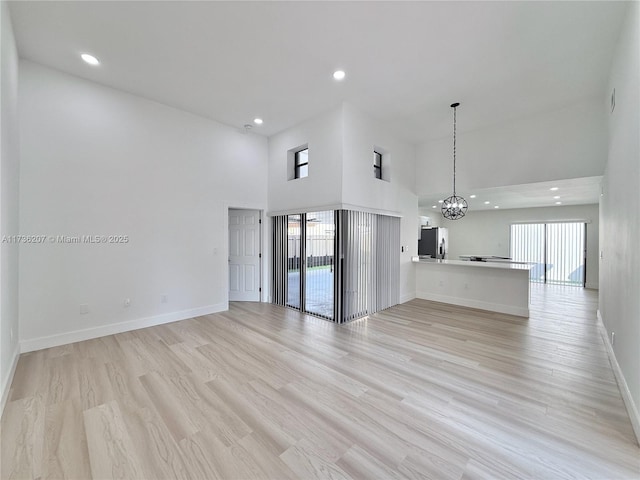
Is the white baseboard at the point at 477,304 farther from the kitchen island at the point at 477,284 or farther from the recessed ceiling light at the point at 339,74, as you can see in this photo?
the recessed ceiling light at the point at 339,74

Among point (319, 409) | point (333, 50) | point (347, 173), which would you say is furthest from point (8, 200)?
point (347, 173)

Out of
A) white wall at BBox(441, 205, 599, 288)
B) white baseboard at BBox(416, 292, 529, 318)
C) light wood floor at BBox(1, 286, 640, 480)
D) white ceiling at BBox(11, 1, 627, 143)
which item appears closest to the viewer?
light wood floor at BBox(1, 286, 640, 480)

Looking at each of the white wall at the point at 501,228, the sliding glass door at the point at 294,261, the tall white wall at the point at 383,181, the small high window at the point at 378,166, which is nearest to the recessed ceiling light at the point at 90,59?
the tall white wall at the point at 383,181

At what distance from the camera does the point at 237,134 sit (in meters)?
5.38

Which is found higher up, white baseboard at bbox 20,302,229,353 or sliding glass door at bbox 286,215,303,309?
sliding glass door at bbox 286,215,303,309

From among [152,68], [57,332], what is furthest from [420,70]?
[57,332]

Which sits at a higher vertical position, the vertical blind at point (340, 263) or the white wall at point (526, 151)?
the white wall at point (526, 151)

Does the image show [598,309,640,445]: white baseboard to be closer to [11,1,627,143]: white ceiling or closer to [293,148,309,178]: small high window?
[11,1,627,143]: white ceiling

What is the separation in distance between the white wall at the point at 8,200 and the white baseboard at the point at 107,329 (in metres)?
0.28

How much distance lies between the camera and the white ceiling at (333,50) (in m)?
2.60

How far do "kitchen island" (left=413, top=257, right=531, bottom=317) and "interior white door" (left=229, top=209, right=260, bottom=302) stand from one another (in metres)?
3.80

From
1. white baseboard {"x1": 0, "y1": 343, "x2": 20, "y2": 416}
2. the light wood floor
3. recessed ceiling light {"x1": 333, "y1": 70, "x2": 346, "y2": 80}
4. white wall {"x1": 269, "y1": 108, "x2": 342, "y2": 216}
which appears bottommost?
the light wood floor

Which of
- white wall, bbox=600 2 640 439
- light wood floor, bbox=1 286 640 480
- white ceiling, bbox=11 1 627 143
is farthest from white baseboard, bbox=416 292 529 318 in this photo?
white ceiling, bbox=11 1 627 143

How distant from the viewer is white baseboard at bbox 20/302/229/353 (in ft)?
10.9
